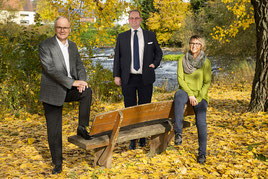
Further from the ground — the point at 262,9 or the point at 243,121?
the point at 262,9

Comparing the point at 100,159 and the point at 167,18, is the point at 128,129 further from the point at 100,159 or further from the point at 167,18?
the point at 167,18

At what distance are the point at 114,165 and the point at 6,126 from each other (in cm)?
367

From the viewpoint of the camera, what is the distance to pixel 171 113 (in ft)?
13.5

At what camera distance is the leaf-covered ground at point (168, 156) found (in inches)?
142

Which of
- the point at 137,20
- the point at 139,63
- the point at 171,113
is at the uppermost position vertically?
the point at 137,20

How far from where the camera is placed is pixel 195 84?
3.79 m

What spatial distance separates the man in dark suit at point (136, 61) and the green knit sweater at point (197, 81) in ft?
2.44

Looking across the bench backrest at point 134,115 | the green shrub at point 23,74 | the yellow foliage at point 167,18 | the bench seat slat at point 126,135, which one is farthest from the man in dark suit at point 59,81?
the yellow foliage at point 167,18

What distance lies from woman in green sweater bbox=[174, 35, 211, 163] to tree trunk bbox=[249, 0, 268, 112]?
2.70 meters

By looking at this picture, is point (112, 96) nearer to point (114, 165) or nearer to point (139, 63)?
point (139, 63)

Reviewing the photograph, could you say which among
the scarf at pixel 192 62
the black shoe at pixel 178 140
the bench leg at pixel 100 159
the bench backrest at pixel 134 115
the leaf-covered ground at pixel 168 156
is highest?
the scarf at pixel 192 62

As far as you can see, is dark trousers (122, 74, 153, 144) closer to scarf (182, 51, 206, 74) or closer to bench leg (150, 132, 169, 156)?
bench leg (150, 132, 169, 156)

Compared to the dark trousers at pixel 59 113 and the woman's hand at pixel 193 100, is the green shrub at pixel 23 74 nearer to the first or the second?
the dark trousers at pixel 59 113

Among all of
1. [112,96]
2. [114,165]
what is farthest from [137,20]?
[112,96]
